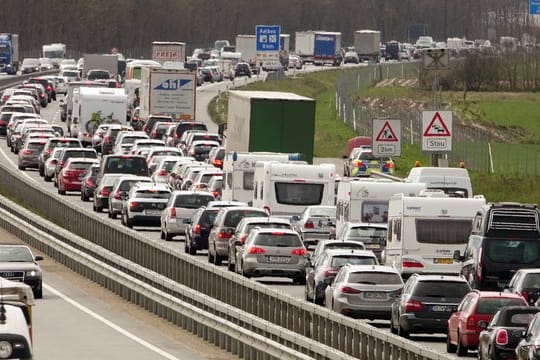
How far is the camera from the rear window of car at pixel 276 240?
1650 inches

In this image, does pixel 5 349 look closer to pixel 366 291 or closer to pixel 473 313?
A: pixel 473 313

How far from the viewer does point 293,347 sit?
93.3 feet

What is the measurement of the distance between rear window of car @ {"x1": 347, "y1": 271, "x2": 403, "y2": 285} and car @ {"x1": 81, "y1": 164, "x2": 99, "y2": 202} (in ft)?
95.2

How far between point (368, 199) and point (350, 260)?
797 centimetres

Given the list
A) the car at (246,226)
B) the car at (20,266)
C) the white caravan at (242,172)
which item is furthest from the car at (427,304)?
the white caravan at (242,172)

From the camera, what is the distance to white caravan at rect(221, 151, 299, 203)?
5325cm

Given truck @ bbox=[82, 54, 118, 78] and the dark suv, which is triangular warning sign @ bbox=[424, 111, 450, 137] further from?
truck @ bbox=[82, 54, 118, 78]

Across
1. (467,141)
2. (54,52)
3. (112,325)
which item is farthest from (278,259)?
(54,52)

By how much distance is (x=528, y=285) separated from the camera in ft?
109

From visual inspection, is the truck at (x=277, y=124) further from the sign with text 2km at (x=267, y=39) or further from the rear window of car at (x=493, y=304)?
the sign with text 2km at (x=267, y=39)

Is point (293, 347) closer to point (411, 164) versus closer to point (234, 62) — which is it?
point (411, 164)

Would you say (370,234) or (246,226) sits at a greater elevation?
(246,226)

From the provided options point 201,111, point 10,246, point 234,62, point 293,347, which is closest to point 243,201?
point 10,246

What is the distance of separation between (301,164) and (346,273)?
14.9m
